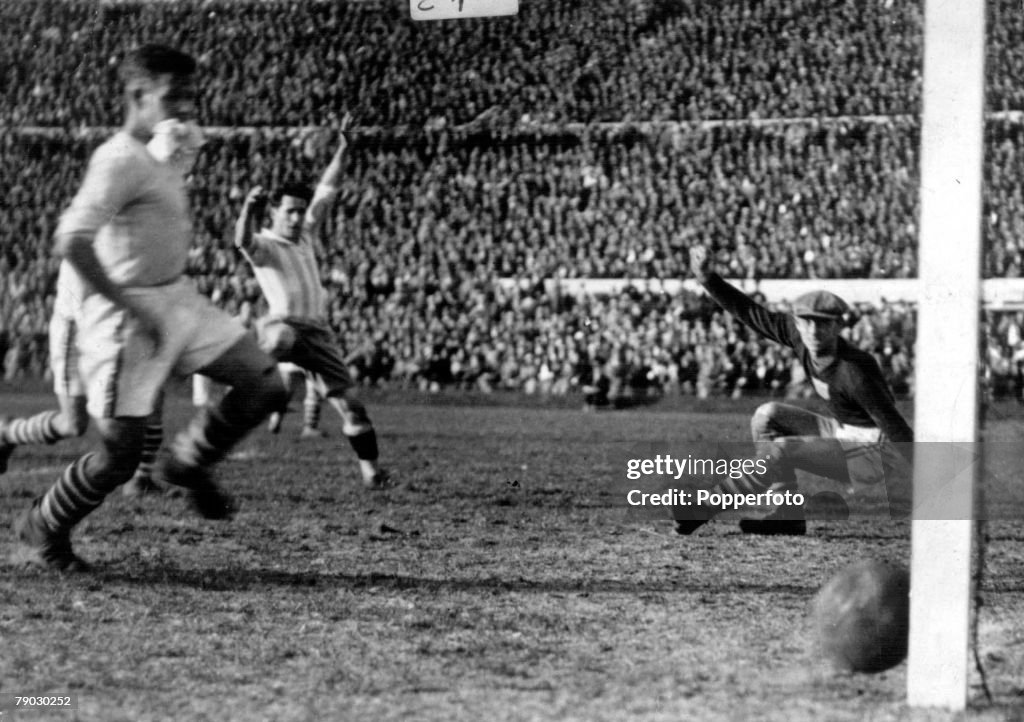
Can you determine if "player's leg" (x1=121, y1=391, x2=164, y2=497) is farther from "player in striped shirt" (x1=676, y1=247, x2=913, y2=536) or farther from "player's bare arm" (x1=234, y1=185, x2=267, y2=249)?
"player in striped shirt" (x1=676, y1=247, x2=913, y2=536)

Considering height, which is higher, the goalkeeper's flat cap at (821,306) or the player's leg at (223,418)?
the goalkeeper's flat cap at (821,306)

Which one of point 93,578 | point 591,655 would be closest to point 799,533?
point 591,655

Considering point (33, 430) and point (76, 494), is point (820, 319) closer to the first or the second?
point (76, 494)

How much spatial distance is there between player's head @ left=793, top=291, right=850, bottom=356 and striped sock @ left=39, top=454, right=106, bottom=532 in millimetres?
2773

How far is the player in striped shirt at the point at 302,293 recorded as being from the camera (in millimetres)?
4594

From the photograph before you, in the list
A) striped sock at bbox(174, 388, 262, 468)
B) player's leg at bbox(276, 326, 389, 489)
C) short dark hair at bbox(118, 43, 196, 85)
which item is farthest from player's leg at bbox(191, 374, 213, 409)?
short dark hair at bbox(118, 43, 196, 85)

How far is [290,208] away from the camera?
4605 millimetres

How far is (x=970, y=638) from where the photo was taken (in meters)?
3.17

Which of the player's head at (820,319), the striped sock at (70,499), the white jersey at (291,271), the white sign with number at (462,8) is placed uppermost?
the white sign with number at (462,8)

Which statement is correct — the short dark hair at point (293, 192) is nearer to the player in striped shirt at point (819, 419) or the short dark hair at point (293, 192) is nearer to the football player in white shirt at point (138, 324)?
the football player in white shirt at point (138, 324)

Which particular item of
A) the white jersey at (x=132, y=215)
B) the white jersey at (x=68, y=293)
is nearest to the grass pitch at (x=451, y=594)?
the white jersey at (x=68, y=293)

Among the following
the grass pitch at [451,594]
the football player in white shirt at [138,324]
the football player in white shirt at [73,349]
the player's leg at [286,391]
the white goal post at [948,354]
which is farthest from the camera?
the player's leg at [286,391]

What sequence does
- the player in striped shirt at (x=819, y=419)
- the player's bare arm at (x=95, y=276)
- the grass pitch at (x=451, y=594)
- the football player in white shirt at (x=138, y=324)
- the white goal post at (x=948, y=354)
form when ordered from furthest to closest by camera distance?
the player in striped shirt at (x=819, y=419), the football player in white shirt at (x=138, y=324), the player's bare arm at (x=95, y=276), the grass pitch at (x=451, y=594), the white goal post at (x=948, y=354)

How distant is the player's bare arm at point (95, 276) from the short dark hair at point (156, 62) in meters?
0.74
